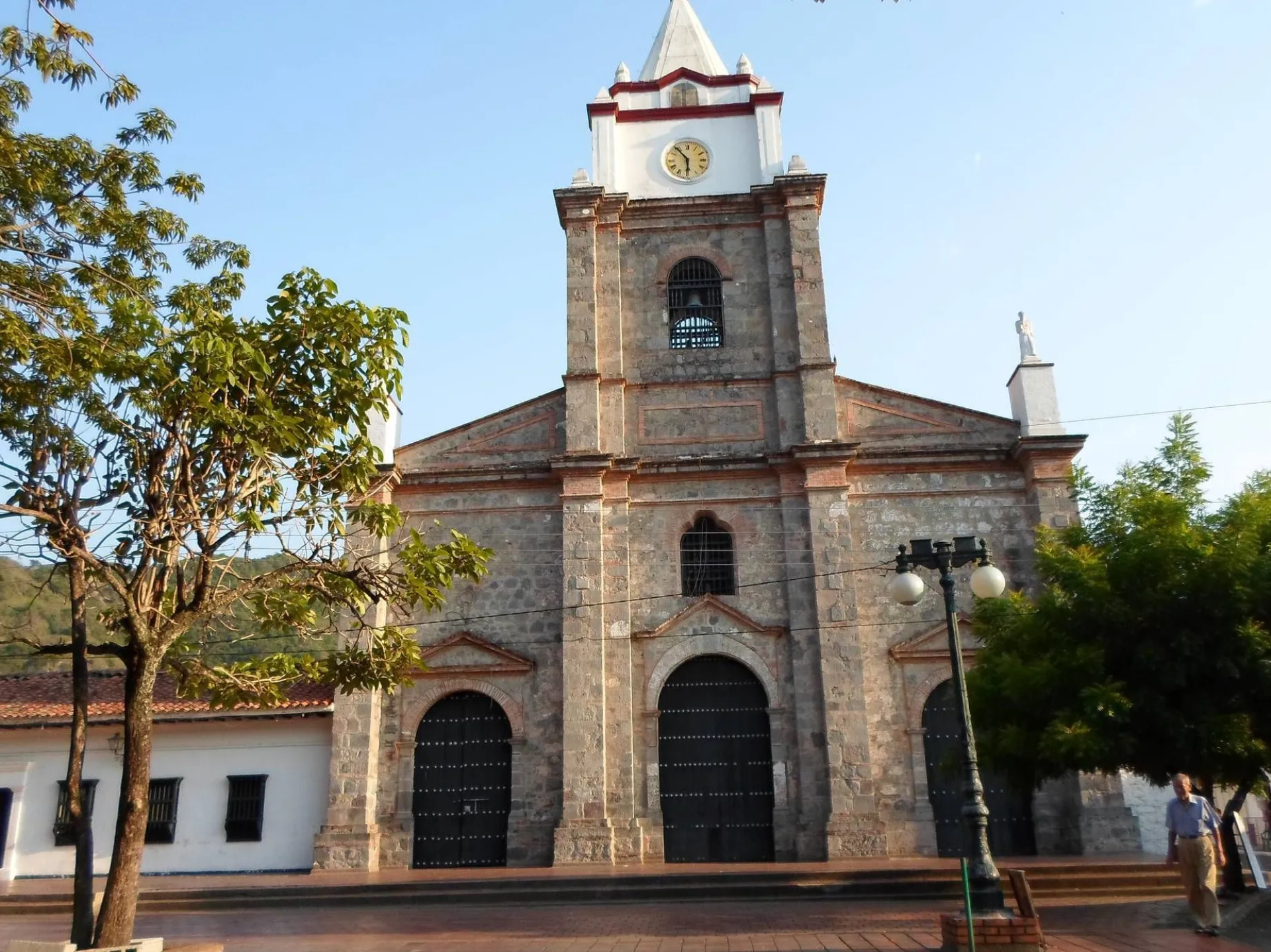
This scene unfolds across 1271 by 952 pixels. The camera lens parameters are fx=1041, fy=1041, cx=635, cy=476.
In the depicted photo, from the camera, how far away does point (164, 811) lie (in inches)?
776

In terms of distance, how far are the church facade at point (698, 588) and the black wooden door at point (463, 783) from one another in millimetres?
43

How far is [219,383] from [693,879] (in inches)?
392

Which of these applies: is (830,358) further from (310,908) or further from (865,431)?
(310,908)

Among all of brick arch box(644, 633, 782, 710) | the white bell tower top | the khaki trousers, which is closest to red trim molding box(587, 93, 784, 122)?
the white bell tower top

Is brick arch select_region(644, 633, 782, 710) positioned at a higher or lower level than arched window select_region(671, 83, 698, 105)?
lower

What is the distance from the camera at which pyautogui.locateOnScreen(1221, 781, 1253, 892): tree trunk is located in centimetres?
1249

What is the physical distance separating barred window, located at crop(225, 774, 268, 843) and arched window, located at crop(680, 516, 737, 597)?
886 centimetres

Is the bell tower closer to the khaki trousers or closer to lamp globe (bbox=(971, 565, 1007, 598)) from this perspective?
the khaki trousers

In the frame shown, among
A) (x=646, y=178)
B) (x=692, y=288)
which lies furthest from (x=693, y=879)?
(x=646, y=178)

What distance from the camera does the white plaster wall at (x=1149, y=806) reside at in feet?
56.5

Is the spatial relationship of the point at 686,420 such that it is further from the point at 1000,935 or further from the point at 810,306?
the point at 1000,935

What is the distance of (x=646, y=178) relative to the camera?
22.5 m

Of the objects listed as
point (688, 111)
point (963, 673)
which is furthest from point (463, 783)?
point (688, 111)

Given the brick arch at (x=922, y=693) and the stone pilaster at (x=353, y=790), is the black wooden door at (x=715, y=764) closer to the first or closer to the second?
the brick arch at (x=922, y=693)
